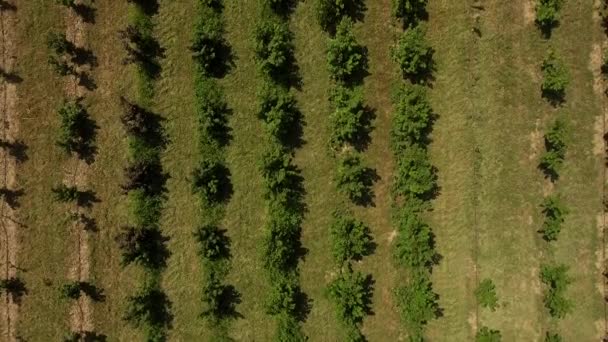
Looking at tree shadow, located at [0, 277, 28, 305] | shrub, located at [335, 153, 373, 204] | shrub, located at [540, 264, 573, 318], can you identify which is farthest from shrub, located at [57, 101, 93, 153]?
shrub, located at [540, 264, 573, 318]

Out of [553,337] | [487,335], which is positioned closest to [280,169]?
[487,335]

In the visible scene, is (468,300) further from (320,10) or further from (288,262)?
(320,10)

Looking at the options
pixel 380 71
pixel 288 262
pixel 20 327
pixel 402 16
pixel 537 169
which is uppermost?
pixel 402 16

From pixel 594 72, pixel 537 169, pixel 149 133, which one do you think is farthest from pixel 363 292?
pixel 594 72

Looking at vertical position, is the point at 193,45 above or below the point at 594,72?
above

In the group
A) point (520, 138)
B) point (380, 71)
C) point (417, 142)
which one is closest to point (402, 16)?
point (380, 71)

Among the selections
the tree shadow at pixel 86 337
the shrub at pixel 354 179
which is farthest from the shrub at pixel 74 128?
the shrub at pixel 354 179
